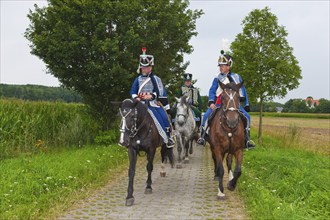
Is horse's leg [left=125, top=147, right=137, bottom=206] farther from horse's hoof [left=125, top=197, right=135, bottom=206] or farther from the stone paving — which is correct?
the stone paving

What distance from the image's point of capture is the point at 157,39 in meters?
14.9

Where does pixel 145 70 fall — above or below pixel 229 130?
above

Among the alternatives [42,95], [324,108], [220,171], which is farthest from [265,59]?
[324,108]

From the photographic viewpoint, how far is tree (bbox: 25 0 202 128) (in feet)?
44.5

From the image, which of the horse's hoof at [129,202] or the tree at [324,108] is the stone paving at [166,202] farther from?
the tree at [324,108]

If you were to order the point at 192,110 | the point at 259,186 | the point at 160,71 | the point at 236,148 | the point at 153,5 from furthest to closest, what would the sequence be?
the point at 160,71, the point at 153,5, the point at 192,110, the point at 259,186, the point at 236,148

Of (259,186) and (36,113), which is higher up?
(36,113)

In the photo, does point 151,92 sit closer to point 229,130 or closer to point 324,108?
point 229,130

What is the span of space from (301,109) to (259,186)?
332ft

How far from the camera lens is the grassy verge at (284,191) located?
231 inches

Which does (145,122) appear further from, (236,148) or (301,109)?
(301,109)

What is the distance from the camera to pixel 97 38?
13.9 metres

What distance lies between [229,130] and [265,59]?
1177 centimetres

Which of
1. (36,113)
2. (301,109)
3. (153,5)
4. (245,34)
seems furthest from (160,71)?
(301,109)
